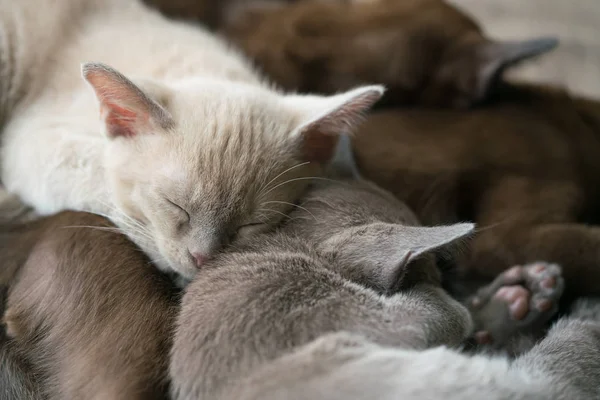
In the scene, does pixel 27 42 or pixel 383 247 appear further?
pixel 27 42

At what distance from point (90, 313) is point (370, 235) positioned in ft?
1.87

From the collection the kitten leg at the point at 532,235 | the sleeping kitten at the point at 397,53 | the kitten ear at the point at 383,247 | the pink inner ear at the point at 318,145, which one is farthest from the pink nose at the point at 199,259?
the sleeping kitten at the point at 397,53

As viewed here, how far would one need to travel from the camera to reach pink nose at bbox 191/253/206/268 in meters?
1.17

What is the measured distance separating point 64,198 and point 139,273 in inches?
11.5

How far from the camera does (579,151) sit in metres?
1.88

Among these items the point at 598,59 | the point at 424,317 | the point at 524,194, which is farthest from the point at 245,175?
the point at 598,59

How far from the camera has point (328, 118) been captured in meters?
1.27

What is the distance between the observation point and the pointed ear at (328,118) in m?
1.25

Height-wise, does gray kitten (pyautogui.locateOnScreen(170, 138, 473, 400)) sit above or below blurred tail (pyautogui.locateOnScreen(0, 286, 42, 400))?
above

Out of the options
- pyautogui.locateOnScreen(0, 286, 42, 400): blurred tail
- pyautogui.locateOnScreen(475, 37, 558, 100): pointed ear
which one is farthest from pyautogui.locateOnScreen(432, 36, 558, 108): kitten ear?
pyautogui.locateOnScreen(0, 286, 42, 400): blurred tail

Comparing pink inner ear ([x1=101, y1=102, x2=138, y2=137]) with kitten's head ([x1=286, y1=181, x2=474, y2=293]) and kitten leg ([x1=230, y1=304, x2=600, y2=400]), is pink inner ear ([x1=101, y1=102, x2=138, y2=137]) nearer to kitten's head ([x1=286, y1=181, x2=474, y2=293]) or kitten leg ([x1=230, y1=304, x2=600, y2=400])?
kitten's head ([x1=286, y1=181, x2=474, y2=293])

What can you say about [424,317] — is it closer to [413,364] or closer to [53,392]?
[413,364]

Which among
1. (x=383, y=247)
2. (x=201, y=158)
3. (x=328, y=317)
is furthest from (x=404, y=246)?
(x=201, y=158)

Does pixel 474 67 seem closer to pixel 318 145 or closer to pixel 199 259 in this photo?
pixel 318 145
